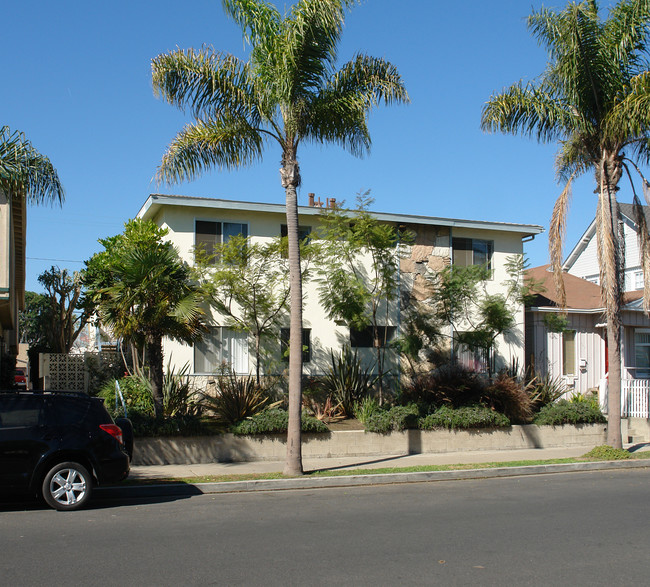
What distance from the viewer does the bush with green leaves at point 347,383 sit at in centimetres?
1766

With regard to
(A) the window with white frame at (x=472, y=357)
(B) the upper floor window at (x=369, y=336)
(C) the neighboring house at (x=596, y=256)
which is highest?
(C) the neighboring house at (x=596, y=256)

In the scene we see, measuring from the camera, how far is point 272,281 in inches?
710

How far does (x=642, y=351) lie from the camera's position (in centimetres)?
2370

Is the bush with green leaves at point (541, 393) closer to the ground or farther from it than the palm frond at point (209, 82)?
closer to the ground

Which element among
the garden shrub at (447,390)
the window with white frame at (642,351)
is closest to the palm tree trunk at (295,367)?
the garden shrub at (447,390)

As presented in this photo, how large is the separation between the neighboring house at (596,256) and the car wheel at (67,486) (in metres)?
27.3

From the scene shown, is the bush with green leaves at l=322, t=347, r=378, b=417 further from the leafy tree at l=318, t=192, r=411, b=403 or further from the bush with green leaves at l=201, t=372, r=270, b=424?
the bush with green leaves at l=201, t=372, r=270, b=424

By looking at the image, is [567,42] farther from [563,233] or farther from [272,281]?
[272,281]

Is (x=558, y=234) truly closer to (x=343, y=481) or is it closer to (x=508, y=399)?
(x=508, y=399)

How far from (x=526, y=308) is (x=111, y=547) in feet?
57.5

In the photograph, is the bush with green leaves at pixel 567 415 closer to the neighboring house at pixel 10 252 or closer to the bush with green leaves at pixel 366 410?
the bush with green leaves at pixel 366 410

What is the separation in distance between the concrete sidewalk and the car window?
1992 millimetres

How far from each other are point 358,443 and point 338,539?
770 cm

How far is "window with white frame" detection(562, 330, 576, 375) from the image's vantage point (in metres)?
22.9
